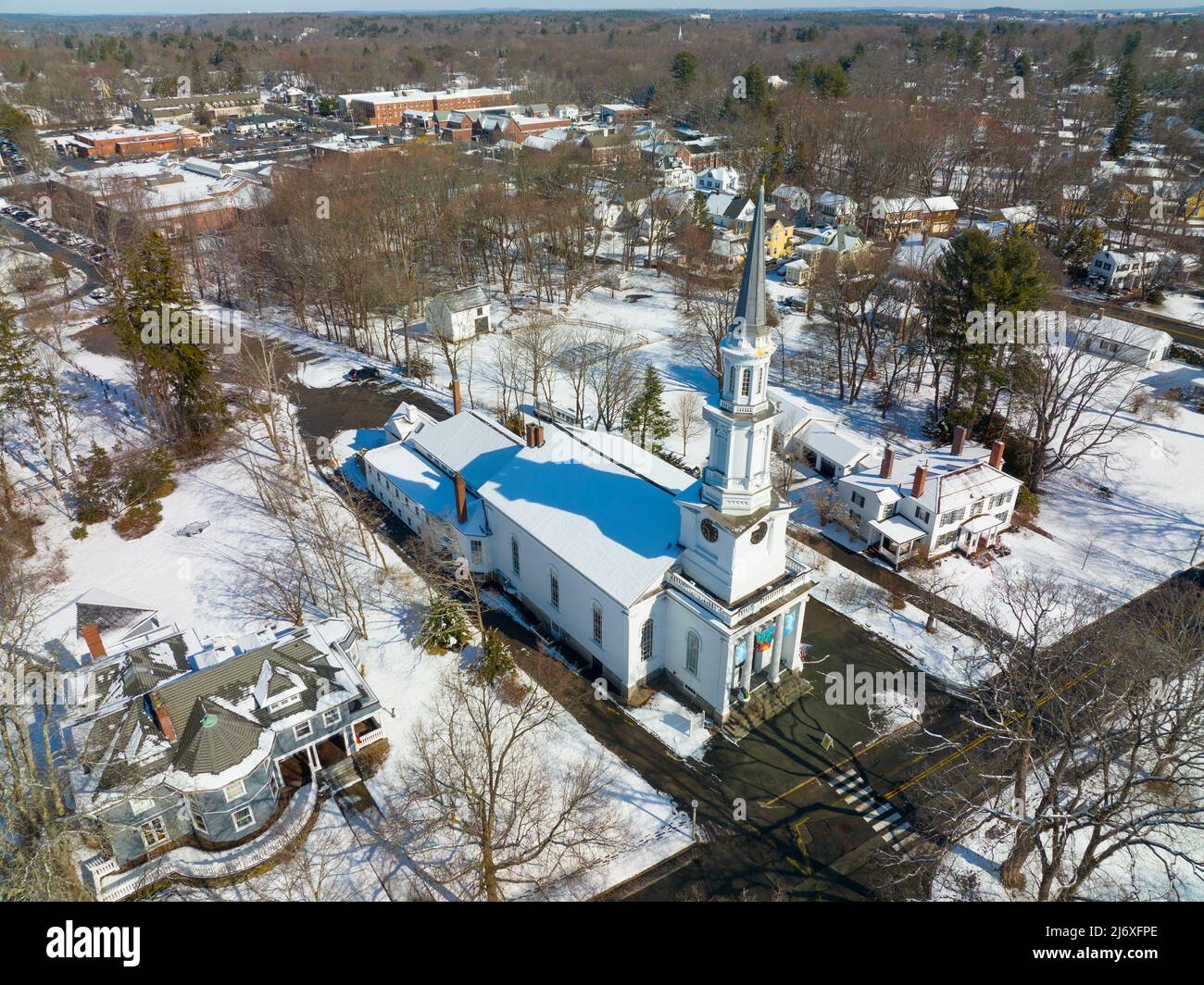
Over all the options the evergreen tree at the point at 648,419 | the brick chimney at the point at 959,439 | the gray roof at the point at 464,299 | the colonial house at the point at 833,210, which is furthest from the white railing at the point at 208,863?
the colonial house at the point at 833,210

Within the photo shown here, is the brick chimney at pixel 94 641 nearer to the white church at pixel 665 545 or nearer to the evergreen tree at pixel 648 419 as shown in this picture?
the white church at pixel 665 545

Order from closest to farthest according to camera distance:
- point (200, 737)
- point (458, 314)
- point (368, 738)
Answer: point (200, 737), point (368, 738), point (458, 314)

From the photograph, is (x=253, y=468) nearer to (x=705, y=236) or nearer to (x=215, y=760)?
(x=215, y=760)

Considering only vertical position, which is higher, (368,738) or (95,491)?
(95,491)

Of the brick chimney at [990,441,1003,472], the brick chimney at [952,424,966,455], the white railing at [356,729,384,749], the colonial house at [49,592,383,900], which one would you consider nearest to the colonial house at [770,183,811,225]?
the brick chimney at [952,424,966,455]

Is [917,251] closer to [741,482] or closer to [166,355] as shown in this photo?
[741,482]

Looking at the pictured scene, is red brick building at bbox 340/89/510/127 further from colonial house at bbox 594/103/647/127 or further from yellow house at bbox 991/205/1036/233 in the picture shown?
yellow house at bbox 991/205/1036/233

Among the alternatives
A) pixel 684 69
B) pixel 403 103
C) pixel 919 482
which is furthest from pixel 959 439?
pixel 403 103
